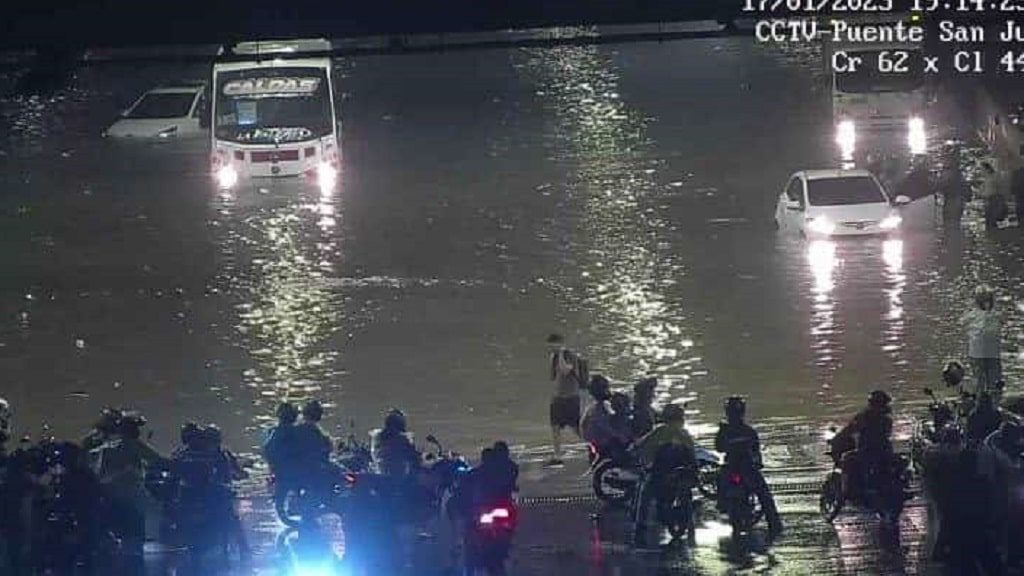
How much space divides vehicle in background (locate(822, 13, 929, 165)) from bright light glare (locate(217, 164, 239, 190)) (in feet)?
37.4

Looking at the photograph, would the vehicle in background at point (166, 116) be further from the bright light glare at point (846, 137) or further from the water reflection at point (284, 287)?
the bright light glare at point (846, 137)

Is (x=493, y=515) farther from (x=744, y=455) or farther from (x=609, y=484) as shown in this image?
(x=609, y=484)

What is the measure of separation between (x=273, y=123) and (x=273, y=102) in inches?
33.4

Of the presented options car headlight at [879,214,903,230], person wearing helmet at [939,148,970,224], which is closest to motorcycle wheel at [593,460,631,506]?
car headlight at [879,214,903,230]

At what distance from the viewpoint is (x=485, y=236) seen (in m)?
31.9

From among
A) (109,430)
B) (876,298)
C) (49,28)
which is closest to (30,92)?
(49,28)

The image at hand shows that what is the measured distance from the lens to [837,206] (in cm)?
3158

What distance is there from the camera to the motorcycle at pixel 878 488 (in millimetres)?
16781

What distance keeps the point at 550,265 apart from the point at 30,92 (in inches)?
1097

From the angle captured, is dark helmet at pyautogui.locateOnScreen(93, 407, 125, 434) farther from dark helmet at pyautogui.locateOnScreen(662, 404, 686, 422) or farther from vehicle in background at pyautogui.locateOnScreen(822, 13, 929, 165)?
vehicle in background at pyautogui.locateOnScreen(822, 13, 929, 165)

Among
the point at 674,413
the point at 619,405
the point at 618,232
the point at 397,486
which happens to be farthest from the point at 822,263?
the point at 397,486

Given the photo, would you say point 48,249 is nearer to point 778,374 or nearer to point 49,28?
point 49,28

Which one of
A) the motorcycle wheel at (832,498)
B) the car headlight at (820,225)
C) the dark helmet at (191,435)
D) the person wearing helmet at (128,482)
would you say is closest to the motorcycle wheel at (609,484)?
the motorcycle wheel at (832,498)

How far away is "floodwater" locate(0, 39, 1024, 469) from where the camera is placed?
2245cm
